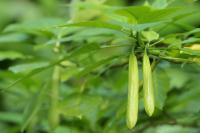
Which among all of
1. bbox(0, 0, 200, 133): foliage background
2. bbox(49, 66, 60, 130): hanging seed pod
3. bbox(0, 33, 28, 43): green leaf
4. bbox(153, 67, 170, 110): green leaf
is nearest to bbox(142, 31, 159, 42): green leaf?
bbox(0, 0, 200, 133): foliage background

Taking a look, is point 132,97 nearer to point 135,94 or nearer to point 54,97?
point 135,94

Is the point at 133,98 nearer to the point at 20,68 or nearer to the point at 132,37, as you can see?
the point at 132,37

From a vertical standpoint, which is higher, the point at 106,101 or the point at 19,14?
the point at 106,101

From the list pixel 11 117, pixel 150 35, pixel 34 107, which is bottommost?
pixel 11 117

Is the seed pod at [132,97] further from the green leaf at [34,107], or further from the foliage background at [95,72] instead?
the green leaf at [34,107]

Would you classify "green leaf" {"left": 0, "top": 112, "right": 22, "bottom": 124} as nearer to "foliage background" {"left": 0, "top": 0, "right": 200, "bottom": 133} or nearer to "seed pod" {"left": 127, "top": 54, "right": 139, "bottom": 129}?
"foliage background" {"left": 0, "top": 0, "right": 200, "bottom": 133}

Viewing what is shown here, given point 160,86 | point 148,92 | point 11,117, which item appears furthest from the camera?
point 11,117

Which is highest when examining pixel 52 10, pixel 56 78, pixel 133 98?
pixel 133 98

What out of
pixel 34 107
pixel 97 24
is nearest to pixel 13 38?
pixel 34 107

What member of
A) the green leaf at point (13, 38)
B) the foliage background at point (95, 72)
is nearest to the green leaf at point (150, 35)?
the foliage background at point (95, 72)

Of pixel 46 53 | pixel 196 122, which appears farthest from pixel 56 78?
pixel 46 53

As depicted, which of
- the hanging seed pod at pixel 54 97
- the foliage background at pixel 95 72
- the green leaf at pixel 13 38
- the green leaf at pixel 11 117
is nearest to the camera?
the foliage background at pixel 95 72
